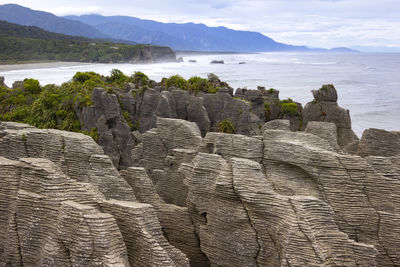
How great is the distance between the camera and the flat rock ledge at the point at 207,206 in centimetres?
1006

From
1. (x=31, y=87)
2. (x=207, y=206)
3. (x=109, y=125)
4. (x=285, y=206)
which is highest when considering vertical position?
(x=31, y=87)

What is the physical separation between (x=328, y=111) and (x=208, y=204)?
69.1ft

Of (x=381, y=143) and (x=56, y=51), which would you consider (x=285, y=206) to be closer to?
(x=381, y=143)

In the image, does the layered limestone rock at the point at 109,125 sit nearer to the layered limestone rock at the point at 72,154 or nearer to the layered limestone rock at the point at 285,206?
the layered limestone rock at the point at 72,154

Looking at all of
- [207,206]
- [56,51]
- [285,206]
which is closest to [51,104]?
[207,206]

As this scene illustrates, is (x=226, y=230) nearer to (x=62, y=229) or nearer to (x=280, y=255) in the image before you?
(x=280, y=255)

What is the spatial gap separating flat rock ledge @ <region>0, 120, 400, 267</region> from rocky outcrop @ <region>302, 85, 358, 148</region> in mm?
13037

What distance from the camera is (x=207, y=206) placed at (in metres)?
13.0

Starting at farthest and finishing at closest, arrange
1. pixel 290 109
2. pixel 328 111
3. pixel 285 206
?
1. pixel 290 109
2. pixel 328 111
3. pixel 285 206

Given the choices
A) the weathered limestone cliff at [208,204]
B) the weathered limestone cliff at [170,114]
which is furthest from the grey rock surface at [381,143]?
the weathered limestone cliff at [170,114]

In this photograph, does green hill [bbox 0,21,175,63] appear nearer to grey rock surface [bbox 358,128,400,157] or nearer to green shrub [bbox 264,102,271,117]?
green shrub [bbox 264,102,271,117]

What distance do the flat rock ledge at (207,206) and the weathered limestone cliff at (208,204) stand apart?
0.10ft

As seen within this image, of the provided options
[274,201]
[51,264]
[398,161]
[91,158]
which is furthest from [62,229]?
[398,161]

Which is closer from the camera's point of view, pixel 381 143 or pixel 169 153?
pixel 381 143
